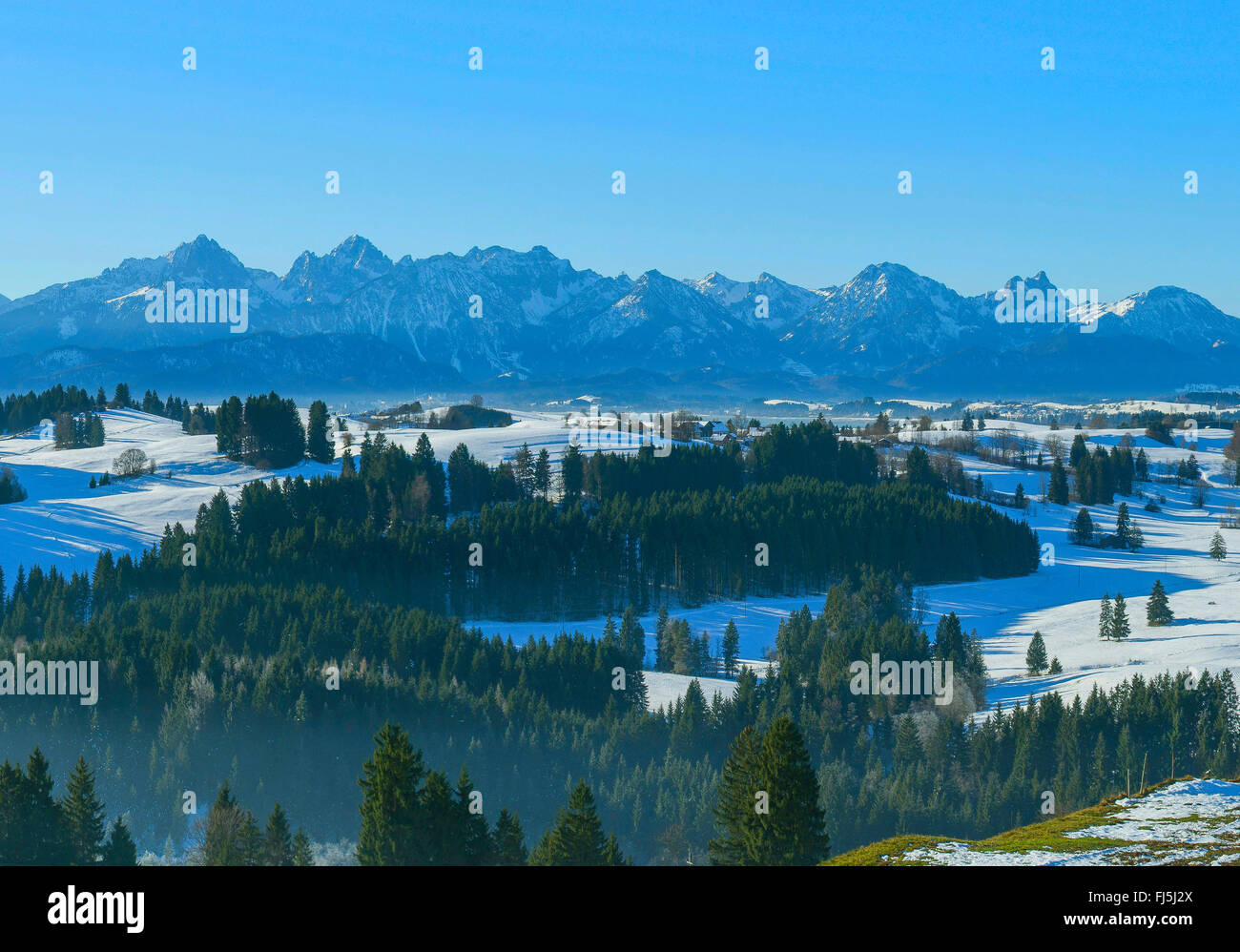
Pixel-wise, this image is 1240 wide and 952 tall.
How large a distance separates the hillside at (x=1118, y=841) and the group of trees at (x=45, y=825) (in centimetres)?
4973

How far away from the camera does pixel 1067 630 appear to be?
172 metres

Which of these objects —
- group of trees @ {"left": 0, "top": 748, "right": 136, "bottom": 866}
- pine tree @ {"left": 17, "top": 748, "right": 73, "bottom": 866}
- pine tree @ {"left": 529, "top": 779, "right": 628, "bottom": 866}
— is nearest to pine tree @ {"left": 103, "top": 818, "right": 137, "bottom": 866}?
group of trees @ {"left": 0, "top": 748, "right": 136, "bottom": 866}

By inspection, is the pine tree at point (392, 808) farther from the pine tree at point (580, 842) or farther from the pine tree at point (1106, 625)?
the pine tree at point (1106, 625)

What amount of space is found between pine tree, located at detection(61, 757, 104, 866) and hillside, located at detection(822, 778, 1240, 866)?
49618 millimetres

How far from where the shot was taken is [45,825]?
72938 millimetres

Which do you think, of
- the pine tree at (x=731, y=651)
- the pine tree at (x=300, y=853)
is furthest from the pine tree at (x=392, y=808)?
the pine tree at (x=731, y=651)

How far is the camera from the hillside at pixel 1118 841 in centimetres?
3934

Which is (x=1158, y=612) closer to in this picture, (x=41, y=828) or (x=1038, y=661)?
(x=1038, y=661)

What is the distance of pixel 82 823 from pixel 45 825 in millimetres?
2095

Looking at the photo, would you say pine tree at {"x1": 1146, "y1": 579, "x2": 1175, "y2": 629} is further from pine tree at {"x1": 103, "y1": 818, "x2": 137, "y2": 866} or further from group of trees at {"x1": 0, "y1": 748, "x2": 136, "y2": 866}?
group of trees at {"x1": 0, "y1": 748, "x2": 136, "y2": 866}
